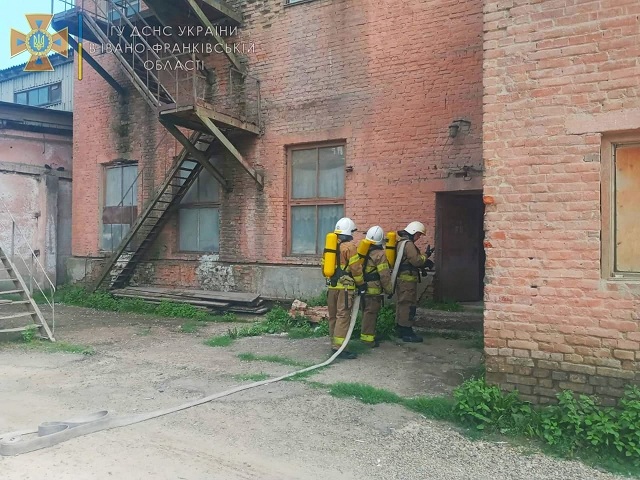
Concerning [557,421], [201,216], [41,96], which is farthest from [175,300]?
[41,96]

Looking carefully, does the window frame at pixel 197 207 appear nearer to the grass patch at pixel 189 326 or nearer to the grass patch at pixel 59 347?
the grass patch at pixel 189 326

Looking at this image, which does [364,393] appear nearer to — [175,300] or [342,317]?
[342,317]

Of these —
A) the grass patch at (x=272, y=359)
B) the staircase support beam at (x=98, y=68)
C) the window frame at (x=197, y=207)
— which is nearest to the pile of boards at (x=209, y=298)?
the window frame at (x=197, y=207)

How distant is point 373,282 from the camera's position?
25.4 ft

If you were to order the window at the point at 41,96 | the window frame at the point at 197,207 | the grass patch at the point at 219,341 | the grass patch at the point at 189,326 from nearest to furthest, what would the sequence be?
the grass patch at the point at 219,341 → the grass patch at the point at 189,326 → the window frame at the point at 197,207 → the window at the point at 41,96

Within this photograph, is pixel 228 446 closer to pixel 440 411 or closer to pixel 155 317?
pixel 440 411

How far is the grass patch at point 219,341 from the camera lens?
8.42 meters

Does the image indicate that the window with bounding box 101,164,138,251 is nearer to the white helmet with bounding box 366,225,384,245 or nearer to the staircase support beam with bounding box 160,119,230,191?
the staircase support beam with bounding box 160,119,230,191

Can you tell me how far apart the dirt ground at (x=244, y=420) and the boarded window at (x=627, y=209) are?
5.83ft

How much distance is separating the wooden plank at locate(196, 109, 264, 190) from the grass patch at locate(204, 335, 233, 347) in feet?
11.7

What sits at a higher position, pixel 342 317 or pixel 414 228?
pixel 414 228

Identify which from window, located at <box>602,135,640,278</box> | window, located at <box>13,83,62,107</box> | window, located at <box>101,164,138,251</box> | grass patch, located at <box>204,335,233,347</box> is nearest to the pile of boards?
grass patch, located at <box>204,335,233,347</box>

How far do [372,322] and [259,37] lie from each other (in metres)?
6.71

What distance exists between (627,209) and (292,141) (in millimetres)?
7117
